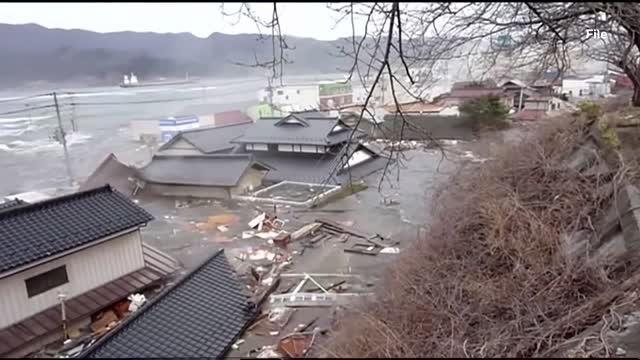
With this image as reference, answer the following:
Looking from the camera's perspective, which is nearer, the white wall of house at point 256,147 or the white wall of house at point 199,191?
the white wall of house at point 199,191

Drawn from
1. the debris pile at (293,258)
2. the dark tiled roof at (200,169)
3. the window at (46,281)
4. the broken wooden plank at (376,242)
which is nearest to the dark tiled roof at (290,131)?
the dark tiled roof at (200,169)

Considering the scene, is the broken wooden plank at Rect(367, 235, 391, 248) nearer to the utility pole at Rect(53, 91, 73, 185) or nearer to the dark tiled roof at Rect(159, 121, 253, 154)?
the utility pole at Rect(53, 91, 73, 185)

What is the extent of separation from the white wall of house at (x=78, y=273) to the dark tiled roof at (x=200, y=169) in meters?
3.34

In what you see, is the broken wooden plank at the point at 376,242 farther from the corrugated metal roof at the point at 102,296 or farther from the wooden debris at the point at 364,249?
the corrugated metal roof at the point at 102,296

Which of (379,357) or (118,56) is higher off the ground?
(118,56)

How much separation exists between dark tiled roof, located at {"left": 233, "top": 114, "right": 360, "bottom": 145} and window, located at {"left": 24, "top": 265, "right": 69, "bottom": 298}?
5.00m

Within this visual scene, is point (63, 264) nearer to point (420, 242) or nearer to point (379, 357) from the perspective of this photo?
point (420, 242)

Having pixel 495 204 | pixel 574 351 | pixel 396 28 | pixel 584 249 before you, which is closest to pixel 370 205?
pixel 495 204

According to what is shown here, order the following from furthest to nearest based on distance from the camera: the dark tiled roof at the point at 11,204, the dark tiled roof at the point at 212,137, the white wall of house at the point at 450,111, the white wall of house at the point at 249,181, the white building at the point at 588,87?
the white wall of house at the point at 450,111 < the dark tiled roof at the point at 212,137 < the white wall of house at the point at 249,181 < the white building at the point at 588,87 < the dark tiled roof at the point at 11,204

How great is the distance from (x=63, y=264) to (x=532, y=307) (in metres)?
2.54

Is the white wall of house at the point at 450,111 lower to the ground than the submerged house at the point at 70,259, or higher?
higher

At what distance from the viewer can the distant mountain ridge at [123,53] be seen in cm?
92

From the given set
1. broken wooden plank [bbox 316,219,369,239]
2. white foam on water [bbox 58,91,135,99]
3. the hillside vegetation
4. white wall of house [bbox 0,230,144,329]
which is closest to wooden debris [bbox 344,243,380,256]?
broken wooden plank [bbox 316,219,369,239]

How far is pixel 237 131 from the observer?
30.2ft
